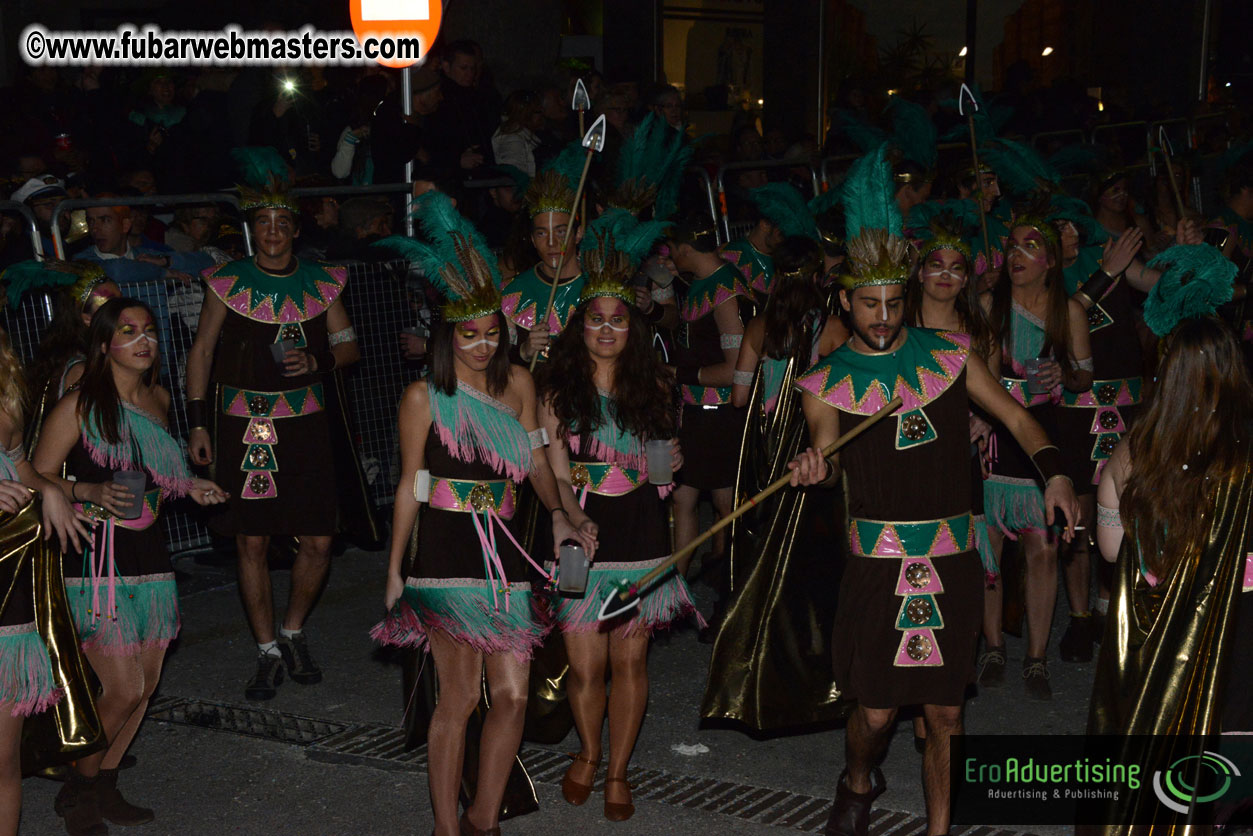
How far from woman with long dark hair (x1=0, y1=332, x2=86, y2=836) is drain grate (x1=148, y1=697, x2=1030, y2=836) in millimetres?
1553

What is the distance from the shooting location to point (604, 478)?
213 inches

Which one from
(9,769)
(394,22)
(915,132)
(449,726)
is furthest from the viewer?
(394,22)

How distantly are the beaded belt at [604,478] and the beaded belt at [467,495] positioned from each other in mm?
508

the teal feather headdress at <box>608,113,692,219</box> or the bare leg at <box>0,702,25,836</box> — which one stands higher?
the teal feather headdress at <box>608,113,692,219</box>

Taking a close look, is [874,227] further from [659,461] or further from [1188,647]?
[1188,647]

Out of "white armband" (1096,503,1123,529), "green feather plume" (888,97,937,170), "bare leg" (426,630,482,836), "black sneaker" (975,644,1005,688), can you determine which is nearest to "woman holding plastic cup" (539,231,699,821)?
"bare leg" (426,630,482,836)

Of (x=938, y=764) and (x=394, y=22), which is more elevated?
(x=394, y=22)

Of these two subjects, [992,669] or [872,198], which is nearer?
[872,198]

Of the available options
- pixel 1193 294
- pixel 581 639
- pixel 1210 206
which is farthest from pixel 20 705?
pixel 1210 206

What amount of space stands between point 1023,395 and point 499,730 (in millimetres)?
2942

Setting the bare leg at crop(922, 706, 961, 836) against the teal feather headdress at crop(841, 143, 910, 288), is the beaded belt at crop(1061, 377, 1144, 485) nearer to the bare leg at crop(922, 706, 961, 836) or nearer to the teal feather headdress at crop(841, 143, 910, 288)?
the teal feather headdress at crop(841, 143, 910, 288)

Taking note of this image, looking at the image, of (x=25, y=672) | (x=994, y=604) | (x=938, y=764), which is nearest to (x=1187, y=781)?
(x=938, y=764)

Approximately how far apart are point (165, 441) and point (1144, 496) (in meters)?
3.39

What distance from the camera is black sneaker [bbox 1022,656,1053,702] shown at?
20.9 ft
